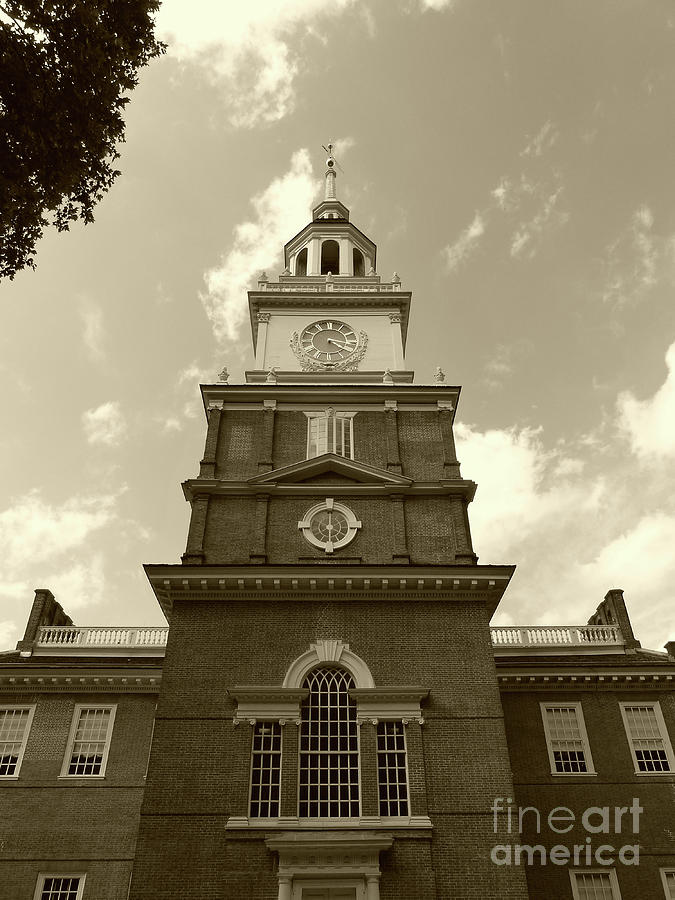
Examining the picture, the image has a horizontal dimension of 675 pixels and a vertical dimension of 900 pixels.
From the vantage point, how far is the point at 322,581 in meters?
19.2

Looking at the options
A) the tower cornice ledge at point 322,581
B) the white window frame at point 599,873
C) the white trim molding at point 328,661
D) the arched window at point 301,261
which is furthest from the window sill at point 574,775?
the arched window at point 301,261

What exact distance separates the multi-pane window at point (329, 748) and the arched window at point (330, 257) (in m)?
18.1

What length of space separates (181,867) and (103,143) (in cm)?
→ 1363

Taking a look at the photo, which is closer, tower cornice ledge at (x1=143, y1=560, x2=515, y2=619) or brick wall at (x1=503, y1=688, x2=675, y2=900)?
tower cornice ledge at (x1=143, y1=560, x2=515, y2=619)

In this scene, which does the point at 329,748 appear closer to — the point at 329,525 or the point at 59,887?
the point at 329,525

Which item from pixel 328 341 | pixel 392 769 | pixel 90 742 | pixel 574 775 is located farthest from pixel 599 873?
pixel 328 341

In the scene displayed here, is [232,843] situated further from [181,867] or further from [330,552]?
[330,552]

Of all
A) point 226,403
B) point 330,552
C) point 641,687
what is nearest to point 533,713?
point 641,687

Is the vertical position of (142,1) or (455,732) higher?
(142,1)

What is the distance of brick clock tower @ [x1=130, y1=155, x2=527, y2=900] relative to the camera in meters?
16.0

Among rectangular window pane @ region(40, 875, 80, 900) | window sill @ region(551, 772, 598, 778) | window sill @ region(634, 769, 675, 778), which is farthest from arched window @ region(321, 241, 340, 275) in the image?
rectangular window pane @ region(40, 875, 80, 900)

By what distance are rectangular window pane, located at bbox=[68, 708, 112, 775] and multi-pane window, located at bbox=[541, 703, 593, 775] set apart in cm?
1306

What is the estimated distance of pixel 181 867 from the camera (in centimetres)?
1583

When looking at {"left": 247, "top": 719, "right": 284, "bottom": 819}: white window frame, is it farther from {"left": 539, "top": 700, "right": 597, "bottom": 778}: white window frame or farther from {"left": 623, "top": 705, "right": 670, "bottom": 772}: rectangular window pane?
{"left": 623, "top": 705, "right": 670, "bottom": 772}: rectangular window pane
